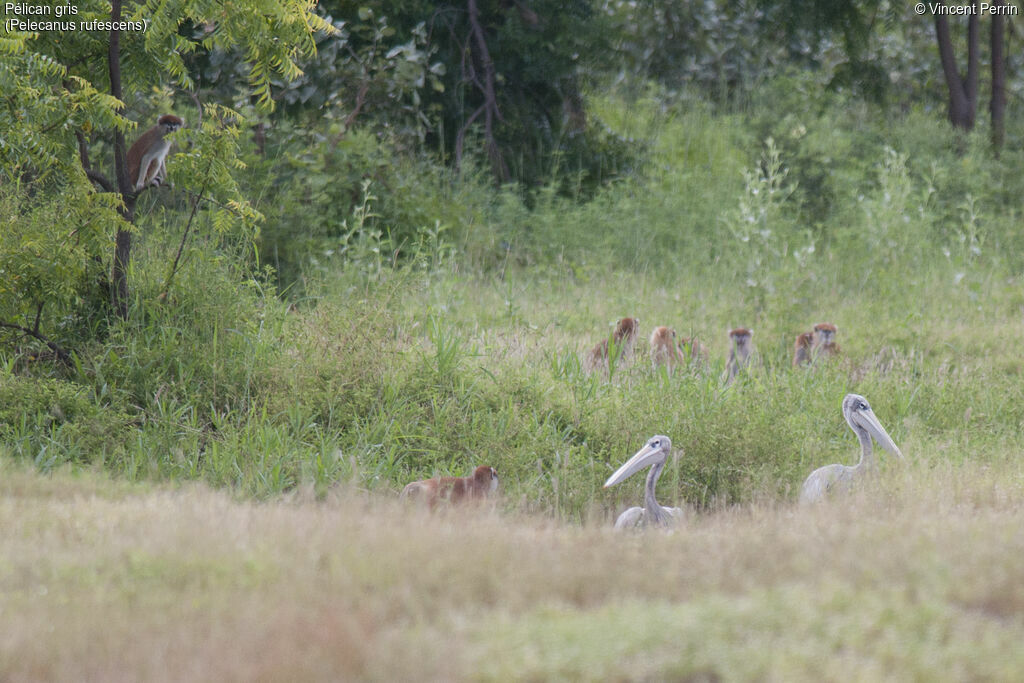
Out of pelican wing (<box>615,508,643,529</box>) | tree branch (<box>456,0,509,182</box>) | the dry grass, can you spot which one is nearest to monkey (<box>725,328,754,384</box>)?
pelican wing (<box>615,508,643,529</box>)

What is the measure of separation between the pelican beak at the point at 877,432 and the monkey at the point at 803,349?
96.8 inches

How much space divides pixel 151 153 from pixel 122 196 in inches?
58.1

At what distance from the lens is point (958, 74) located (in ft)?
49.4

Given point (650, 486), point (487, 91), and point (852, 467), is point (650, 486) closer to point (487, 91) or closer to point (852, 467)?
point (852, 467)

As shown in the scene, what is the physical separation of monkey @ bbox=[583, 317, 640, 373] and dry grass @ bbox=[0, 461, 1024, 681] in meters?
3.20

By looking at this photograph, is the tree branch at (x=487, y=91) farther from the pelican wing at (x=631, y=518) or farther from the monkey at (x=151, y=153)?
the pelican wing at (x=631, y=518)

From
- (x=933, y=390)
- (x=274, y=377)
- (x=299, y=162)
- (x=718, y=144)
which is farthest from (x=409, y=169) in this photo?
(x=933, y=390)

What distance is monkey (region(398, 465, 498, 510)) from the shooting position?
5316 millimetres

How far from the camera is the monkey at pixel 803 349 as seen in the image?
27.8 ft

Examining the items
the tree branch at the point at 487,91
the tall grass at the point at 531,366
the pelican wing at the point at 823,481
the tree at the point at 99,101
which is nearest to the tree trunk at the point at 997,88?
the tall grass at the point at 531,366

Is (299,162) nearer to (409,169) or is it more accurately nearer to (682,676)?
(409,169)

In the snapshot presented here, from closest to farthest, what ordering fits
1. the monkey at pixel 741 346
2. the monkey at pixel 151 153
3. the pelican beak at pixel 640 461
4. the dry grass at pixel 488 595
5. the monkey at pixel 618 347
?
the dry grass at pixel 488 595 → the pelican beak at pixel 640 461 → the monkey at pixel 618 347 → the monkey at pixel 741 346 → the monkey at pixel 151 153

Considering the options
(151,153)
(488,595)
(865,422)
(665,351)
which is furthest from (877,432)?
(151,153)

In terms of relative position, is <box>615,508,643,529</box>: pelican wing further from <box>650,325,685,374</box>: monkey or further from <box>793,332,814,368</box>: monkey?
<box>793,332,814,368</box>: monkey
